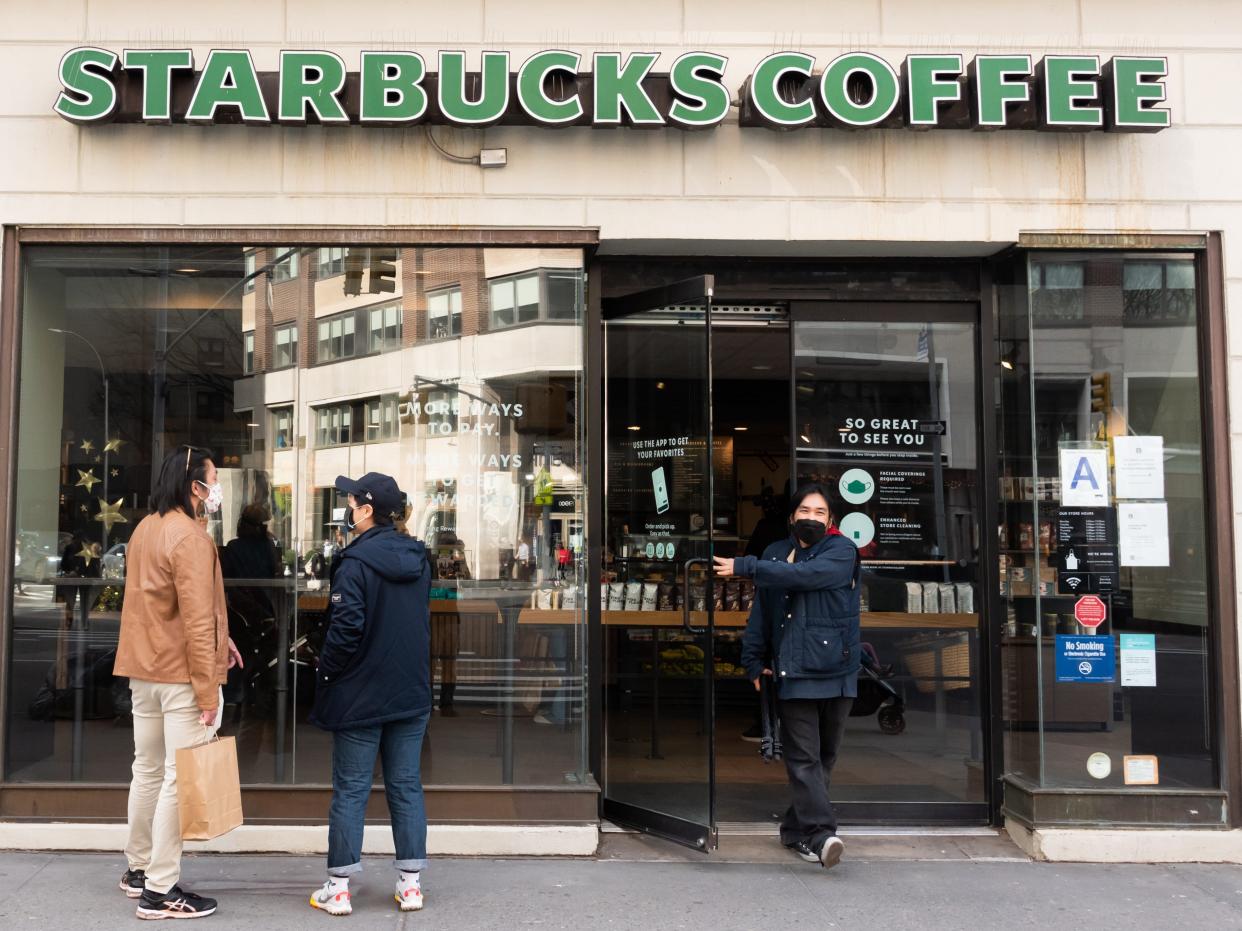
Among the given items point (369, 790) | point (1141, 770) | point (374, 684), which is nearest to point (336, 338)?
point (374, 684)

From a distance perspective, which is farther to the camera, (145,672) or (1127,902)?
(1127,902)

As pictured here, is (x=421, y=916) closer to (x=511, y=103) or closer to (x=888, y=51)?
(x=511, y=103)

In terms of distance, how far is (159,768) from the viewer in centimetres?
463

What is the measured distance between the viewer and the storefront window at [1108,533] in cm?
578

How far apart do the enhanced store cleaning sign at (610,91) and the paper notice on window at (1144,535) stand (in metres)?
2.03

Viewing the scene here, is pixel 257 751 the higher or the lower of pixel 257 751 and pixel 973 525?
the lower

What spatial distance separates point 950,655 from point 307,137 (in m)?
4.61

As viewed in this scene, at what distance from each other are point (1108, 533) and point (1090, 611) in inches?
17.1

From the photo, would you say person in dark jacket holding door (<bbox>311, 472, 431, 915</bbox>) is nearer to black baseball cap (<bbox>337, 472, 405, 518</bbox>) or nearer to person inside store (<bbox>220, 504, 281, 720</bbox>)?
black baseball cap (<bbox>337, 472, 405, 518</bbox>)

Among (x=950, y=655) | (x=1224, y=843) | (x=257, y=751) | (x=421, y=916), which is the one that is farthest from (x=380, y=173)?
(x=1224, y=843)

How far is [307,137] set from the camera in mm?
5766

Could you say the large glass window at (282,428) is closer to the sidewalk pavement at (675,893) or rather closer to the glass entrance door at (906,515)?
the sidewalk pavement at (675,893)

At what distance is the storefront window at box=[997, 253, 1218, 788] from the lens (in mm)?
5777

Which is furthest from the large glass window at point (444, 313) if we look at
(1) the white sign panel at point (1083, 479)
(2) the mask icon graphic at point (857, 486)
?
(1) the white sign panel at point (1083, 479)
